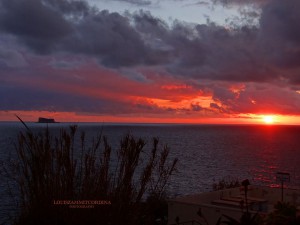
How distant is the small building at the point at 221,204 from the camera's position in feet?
27.7

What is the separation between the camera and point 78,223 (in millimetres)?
6098

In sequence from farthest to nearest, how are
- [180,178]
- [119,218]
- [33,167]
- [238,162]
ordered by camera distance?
1. [238,162]
2. [180,178]
3. [119,218]
4. [33,167]

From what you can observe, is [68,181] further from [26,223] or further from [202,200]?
[202,200]

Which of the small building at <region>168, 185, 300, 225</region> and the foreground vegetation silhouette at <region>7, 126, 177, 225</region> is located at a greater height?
the foreground vegetation silhouette at <region>7, 126, 177, 225</region>

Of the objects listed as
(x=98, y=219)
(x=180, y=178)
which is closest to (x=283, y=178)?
(x=98, y=219)

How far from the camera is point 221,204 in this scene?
9.88 m

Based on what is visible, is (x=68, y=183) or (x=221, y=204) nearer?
(x=68, y=183)

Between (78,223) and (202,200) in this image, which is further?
(202,200)

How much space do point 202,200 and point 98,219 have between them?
4.38m

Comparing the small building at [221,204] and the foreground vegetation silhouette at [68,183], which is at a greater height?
the foreground vegetation silhouette at [68,183]

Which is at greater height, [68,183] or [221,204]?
[68,183]

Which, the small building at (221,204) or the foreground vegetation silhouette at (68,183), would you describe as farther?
the small building at (221,204)

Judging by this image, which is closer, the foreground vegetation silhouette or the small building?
the foreground vegetation silhouette

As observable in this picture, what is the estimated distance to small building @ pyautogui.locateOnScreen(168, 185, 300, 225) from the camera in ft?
27.7
